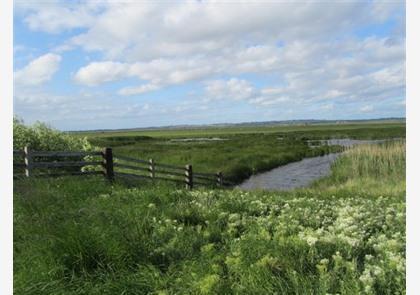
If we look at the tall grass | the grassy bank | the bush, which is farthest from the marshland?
the tall grass

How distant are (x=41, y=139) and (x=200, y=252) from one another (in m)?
14.7

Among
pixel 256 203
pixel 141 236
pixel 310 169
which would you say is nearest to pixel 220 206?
pixel 256 203

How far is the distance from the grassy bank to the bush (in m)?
11.1

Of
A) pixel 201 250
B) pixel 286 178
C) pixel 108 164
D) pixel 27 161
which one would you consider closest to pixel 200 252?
pixel 201 250

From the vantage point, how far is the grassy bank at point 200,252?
3.92 meters

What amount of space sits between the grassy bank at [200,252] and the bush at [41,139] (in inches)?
439

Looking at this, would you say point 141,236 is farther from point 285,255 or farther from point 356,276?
point 356,276

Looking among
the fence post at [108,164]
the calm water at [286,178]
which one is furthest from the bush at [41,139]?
the calm water at [286,178]

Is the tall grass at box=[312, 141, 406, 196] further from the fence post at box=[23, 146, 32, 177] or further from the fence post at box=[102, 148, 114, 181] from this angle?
the fence post at box=[23, 146, 32, 177]

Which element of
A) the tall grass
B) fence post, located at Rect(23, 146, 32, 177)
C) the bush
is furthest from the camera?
the tall grass

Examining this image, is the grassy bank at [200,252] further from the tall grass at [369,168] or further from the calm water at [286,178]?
the calm water at [286,178]

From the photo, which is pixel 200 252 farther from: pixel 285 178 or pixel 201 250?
pixel 285 178

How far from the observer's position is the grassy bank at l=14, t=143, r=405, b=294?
3.92 metres

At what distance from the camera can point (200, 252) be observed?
5.30m
